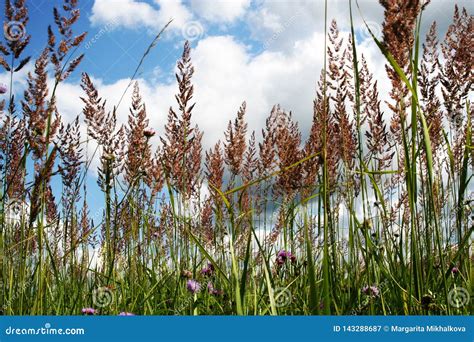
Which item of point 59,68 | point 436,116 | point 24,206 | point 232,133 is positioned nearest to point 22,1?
point 59,68

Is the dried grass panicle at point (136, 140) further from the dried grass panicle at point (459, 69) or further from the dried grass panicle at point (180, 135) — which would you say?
the dried grass panicle at point (459, 69)

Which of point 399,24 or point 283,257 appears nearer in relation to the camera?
point 399,24

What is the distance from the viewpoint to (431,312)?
194 centimetres

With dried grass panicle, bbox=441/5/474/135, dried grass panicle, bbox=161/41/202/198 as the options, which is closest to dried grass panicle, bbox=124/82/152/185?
dried grass panicle, bbox=161/41/202/198

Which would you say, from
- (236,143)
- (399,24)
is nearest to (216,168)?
(236,143)

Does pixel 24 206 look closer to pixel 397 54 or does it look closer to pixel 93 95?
pixel 93 95

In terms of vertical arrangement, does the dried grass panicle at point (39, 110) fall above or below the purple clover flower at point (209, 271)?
above

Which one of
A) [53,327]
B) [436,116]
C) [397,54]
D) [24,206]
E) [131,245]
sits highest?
[436,116]

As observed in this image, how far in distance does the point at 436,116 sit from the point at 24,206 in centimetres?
243

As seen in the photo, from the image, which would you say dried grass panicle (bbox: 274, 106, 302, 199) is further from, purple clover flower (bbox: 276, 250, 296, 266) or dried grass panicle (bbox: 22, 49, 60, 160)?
dried grass panicle (bbox: 22, 49, 60, 160)

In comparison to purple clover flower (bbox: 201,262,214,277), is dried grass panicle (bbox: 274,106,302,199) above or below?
above

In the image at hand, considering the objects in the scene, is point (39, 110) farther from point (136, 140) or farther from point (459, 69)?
point (459, 69)

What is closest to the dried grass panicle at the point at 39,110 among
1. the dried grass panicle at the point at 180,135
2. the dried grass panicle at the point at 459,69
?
the dried grass panicle at the point at 180,135

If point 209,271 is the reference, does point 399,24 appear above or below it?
above
